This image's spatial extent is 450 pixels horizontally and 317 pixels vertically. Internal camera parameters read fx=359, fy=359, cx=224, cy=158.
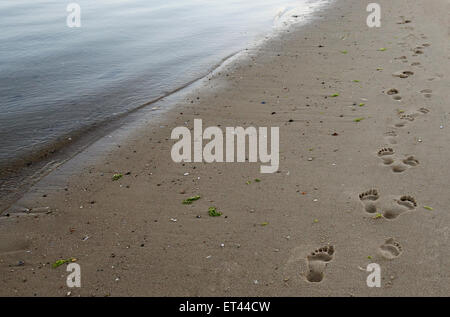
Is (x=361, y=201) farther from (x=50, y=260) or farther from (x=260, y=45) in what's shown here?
(x=260, y=45)

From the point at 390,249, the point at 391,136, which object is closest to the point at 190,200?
the point at 390,249

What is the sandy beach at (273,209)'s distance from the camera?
392cm

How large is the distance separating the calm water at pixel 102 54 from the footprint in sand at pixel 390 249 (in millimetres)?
6241

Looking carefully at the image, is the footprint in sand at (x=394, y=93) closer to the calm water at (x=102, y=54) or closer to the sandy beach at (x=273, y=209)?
the sandy beach at (x=273, y=209)

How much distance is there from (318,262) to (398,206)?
143 cm

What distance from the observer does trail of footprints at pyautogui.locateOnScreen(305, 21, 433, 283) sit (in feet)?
13.1
